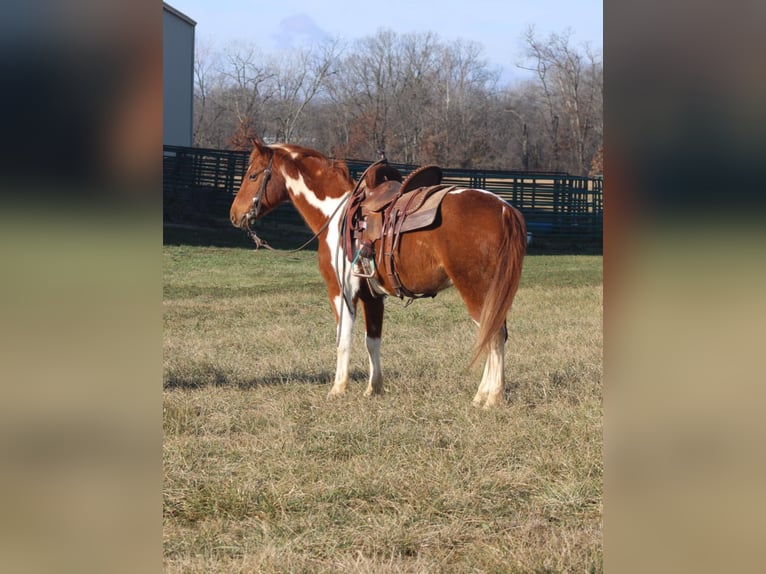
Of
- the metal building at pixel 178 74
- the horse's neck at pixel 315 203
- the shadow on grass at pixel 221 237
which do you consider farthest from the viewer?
the metal building at pixel 178 74

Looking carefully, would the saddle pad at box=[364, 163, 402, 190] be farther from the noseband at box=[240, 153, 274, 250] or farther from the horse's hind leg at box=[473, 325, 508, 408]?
the horse's hind leg at box=[473, 325, 508, 408]

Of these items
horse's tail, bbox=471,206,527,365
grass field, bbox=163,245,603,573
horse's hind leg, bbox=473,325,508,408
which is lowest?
grass field, bbox=163,245,603,573

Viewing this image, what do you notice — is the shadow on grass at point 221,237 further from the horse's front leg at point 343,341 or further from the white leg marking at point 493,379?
the white leg marking at point 493,379

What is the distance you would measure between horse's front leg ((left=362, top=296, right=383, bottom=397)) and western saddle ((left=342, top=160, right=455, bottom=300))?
7.7 inches

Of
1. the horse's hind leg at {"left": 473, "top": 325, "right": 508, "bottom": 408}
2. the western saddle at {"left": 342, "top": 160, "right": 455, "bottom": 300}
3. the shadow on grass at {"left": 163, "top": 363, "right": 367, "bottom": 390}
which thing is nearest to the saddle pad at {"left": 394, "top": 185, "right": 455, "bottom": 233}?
the western saddle at {"left": 342, "top": 160, "right": 455, "bottom": 300}

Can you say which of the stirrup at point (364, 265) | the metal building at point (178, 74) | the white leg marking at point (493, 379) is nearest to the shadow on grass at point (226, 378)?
the stirrup at point (364, 265)

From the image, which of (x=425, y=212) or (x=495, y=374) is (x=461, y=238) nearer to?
(x=425, y=212)

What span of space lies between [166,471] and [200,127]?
148ft

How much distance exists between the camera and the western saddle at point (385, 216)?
545 cm

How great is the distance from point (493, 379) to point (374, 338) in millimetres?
1111

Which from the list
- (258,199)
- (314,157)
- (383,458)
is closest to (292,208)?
(258,199)

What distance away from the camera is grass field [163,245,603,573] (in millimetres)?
2977

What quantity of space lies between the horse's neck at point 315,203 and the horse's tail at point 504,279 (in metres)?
1.57
